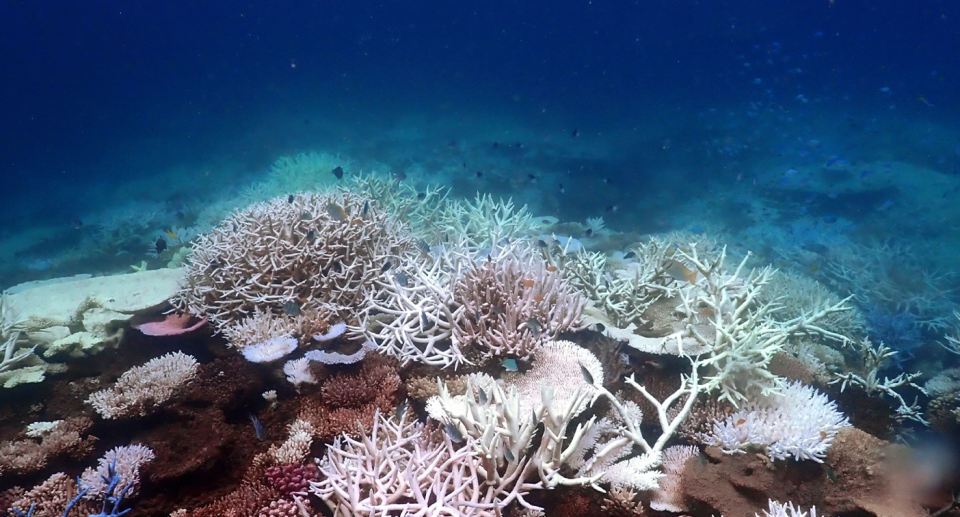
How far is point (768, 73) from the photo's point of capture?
75312 mm

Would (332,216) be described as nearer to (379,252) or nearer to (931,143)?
(379,252)

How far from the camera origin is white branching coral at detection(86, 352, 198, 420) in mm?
3777

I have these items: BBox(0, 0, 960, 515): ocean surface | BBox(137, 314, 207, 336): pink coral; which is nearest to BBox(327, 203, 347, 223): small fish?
BBox(137, 314, 207, 336): pink coral

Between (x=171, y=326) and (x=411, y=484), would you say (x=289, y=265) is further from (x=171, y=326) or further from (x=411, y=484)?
(x=411, y=484)

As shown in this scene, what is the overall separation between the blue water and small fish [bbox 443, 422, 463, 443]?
8506mm

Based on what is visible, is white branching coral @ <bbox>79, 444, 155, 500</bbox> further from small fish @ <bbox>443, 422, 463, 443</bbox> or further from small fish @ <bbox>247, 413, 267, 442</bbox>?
small fish @ <bbox>443, 422, 463, 443</bbox>

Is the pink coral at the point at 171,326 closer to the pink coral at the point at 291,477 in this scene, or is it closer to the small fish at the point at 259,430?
the small fish at the point at 259,430

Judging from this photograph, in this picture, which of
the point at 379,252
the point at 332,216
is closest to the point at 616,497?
the point at 379,252

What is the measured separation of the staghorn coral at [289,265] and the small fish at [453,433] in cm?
221

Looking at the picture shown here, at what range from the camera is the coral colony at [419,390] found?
286 cm

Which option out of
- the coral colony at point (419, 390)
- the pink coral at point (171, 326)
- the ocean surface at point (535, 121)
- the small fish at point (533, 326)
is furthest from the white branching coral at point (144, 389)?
the small fish at point (533, 326)

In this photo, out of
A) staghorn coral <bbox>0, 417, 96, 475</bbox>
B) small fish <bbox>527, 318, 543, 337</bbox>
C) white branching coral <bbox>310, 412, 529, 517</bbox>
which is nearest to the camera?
white branching coral <bbox>310, 412, 529, 517</bbox>

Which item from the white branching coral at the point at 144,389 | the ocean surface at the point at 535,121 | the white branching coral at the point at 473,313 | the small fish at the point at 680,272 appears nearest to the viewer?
the white branching coral at the point at 144,389

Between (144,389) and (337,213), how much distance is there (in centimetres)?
250
